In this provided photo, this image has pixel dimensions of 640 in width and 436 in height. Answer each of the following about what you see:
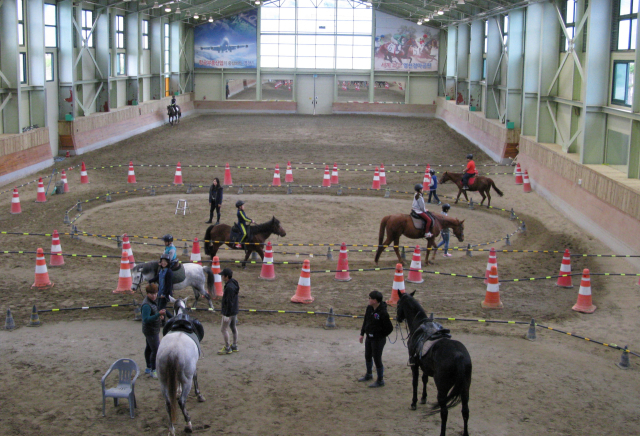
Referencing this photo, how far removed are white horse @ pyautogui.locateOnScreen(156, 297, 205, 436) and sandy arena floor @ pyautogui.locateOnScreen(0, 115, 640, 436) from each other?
39cm

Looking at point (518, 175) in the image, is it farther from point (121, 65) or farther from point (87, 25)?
point (121, 65)

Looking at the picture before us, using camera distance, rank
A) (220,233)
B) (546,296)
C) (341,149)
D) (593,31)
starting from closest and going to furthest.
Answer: (546,296), (220,233), (593,31), (341,149)

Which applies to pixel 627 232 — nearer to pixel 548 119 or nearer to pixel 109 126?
pixel 548 119

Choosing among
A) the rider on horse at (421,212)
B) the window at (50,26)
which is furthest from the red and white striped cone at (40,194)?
the rider on horse at (421,212)

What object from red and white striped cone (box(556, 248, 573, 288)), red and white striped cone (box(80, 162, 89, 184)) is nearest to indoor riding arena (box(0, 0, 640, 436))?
red and white striped cone (box(556, 248, 573, 288))

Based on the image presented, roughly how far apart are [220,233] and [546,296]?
6.88 metres

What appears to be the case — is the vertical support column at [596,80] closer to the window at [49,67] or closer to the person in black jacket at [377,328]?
the person in black jacket at [377,328]

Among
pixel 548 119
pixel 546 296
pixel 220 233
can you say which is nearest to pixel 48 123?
pixel 220 233

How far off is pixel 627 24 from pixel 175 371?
16.4m

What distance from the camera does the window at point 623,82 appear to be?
18514mm

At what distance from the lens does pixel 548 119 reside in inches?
983

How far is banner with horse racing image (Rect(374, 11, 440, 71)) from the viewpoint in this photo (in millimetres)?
48125

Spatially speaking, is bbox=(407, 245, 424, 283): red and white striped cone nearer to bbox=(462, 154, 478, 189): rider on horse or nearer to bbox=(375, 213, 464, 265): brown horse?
bbox=(375, 213, 464, 265): brown horse

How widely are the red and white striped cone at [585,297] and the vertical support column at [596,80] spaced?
8.55m
